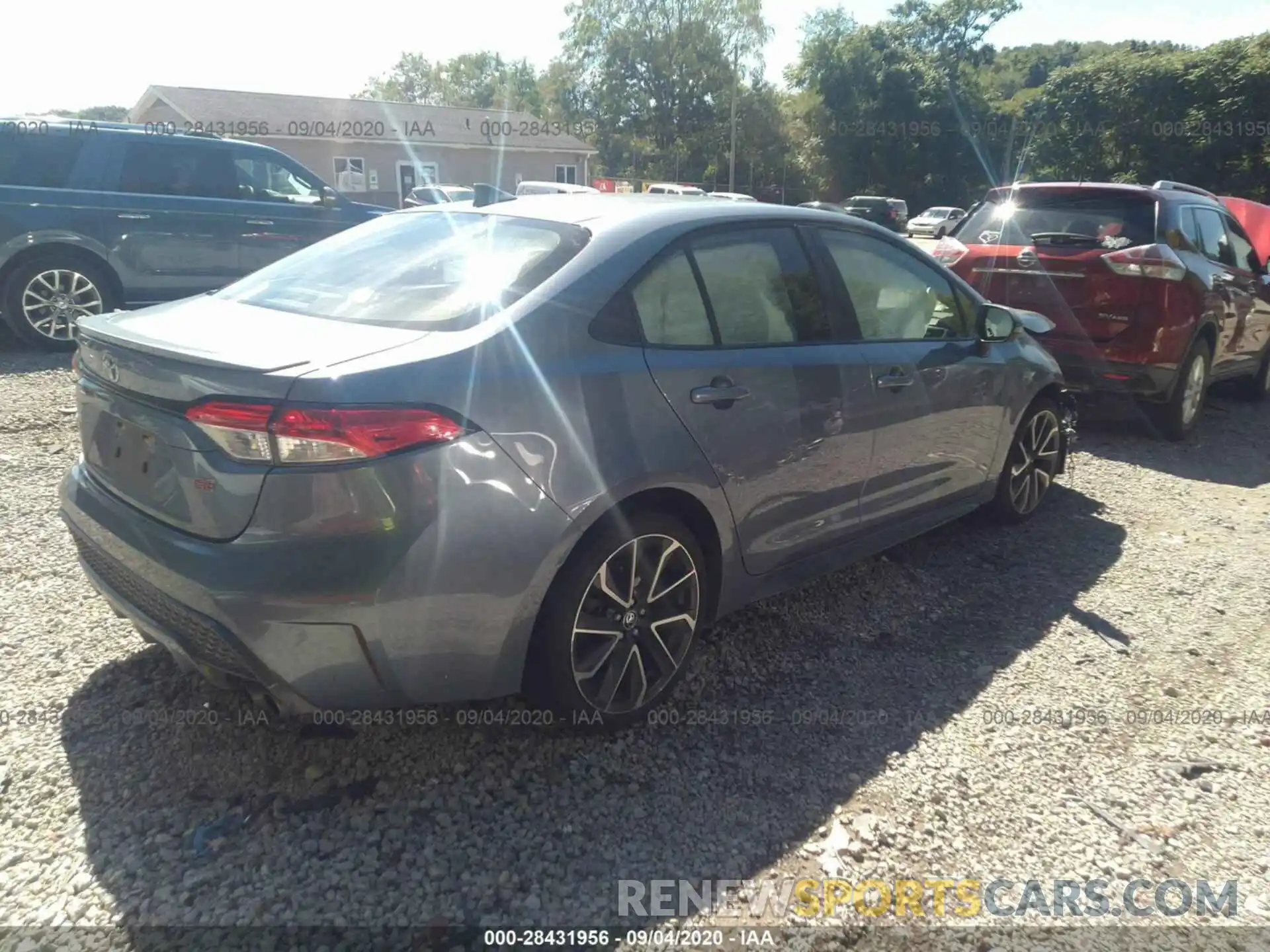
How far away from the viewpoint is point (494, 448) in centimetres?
241

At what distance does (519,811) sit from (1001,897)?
1.30 m

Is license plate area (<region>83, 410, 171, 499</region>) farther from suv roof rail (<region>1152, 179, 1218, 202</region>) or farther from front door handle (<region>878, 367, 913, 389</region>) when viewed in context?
suv roof rail (<region>1152, 179, 1218, 202</region>)

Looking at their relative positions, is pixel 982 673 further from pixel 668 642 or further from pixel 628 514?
pixel 628 514

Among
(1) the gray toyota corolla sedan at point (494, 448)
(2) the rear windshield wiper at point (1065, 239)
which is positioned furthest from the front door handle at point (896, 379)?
(2) the rear windshield wiper at point (1065, 239)

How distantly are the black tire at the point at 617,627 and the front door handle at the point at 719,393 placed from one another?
0.40m

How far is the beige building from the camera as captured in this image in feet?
98.5

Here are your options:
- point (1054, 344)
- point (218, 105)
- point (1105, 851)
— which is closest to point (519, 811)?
point (1105, 851)

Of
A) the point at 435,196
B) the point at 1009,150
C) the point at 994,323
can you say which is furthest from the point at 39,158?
the point at 1009,150

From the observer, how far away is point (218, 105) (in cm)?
3009

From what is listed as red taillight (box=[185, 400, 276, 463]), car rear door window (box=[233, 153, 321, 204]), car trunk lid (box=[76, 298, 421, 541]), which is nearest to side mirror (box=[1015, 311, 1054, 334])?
car trunk lid (box=[76, 298, 421, 541])

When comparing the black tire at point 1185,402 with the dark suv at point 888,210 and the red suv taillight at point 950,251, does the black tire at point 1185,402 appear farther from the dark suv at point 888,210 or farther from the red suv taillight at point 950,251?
the dark suv at point 888,210

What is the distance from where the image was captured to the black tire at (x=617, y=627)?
2.65 metres

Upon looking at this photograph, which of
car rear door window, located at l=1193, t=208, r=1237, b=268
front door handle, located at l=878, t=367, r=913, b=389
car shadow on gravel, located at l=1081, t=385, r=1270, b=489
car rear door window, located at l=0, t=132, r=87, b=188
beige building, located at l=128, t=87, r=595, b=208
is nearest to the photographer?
front door handle, located at l=878, t=367, r=913, b=389

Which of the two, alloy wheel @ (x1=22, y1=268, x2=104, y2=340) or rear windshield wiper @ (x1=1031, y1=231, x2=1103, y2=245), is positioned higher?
rear windshield wiper @ (x1=1031, y1=231, x2=1103, y2=245)
